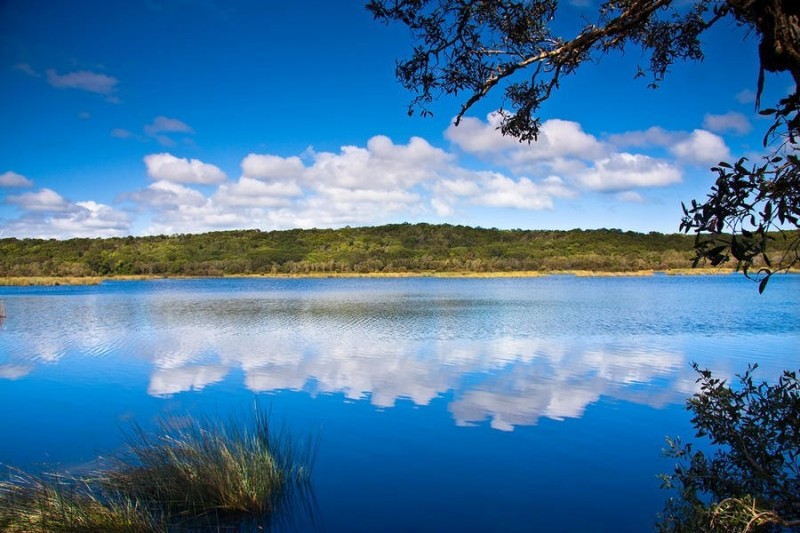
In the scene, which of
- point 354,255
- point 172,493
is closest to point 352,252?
point 354,255

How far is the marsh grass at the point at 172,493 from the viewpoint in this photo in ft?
15.8

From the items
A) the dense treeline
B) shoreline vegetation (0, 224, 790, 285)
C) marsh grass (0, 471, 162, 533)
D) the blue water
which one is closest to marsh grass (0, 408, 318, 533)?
marsh grass (0, 471, 162, 533)

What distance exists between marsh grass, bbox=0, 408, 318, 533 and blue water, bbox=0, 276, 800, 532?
0.56 m

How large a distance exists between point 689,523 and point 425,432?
491 cm

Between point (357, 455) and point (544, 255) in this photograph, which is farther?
point (544, 255)

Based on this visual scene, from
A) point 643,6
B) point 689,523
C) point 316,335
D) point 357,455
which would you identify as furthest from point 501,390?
point 316,335

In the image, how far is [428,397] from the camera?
11.0 metres

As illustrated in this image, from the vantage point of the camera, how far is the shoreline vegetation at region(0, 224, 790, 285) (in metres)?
83.3

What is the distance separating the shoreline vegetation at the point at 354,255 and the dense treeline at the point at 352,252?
0.53 feet

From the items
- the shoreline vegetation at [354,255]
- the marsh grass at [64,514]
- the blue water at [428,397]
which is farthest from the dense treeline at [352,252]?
the marsh grass at [64,514]

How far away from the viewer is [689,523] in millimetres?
4168

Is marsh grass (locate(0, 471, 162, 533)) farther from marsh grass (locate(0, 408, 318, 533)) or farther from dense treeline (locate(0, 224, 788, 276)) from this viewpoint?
dense treeline (locate(0, 224, 788, 276))

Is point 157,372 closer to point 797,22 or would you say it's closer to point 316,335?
point 316,335

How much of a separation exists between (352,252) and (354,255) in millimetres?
3974
